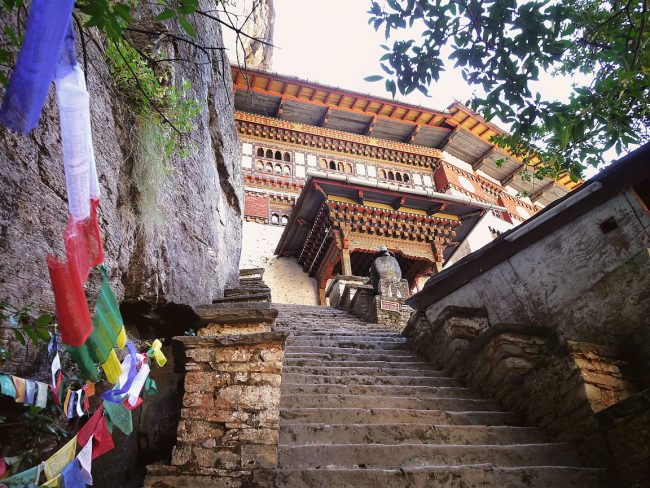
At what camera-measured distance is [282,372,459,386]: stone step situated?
174 inches

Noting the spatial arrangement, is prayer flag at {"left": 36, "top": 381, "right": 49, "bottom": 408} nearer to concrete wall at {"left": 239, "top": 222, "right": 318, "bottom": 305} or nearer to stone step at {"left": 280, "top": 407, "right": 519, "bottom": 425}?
stone step at {"left": 280, "top": 407, "right": 519, "bottom": 425}

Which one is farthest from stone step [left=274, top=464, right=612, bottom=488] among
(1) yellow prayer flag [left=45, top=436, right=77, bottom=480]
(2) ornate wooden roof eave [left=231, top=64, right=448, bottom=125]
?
(2) ornate wooden roof eave [left=231, top=64, right=448, bottom=125]

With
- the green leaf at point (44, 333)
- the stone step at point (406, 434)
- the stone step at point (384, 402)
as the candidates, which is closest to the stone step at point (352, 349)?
the stone step at point (384, 402)

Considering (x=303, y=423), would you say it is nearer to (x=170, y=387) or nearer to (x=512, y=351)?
(x=170, y=387)

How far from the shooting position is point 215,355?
2979 millimetres

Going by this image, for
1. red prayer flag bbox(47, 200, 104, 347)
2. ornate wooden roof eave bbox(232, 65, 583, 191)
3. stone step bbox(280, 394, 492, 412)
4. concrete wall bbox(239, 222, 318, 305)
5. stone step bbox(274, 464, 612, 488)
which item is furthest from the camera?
ornate wooden roof eave bbox(232, 65, 583, 191)

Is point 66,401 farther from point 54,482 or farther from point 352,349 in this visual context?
point 352,349

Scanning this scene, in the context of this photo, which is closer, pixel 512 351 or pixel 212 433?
pixel 212 433

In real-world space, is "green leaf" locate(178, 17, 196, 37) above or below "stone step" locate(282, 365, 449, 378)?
above

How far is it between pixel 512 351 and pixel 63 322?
3841 mm

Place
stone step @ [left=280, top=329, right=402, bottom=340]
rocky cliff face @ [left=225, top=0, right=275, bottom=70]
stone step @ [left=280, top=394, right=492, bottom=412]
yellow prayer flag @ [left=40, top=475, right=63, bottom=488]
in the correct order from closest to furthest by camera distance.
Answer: yellow prayer flag @ [left=40, top=475, right=63, bottom=488]
stone step @ [left=280, top=394, right=492, bottom=412]
stone step @ [left=280, top=329, right=402, bottom=340]
rocky cliff face @ [left=225, top=0, right=275, bottom=70]

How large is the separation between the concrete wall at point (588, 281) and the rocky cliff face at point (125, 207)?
3889 millimetres

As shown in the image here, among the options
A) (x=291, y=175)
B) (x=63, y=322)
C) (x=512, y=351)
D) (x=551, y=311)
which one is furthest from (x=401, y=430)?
(x=291, y=175)

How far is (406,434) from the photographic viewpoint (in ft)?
11.3
